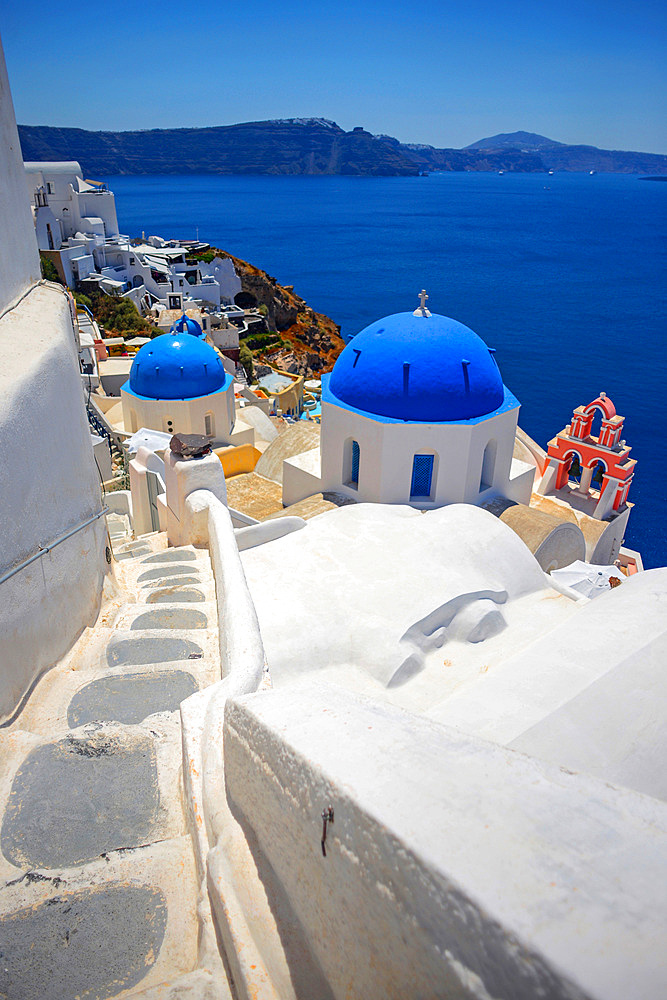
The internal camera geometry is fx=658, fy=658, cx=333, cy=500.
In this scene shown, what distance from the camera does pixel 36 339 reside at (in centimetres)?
501

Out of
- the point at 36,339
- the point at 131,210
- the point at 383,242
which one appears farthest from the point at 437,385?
the point at 131,210

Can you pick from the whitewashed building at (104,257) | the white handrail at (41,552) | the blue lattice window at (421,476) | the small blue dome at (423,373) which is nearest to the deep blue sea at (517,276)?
the whitewashed building at (104,257)

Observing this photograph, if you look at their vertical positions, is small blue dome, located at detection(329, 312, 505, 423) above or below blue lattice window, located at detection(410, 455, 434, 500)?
above

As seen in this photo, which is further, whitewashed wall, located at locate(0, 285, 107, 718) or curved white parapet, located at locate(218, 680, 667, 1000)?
whitewashed wall, located at locate(0, 285, 107, 718)

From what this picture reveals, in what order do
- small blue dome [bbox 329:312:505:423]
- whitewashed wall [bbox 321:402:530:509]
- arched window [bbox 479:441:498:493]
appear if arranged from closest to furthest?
1. small blue dome [bbox 329:312:505:423]
2. whitewashed wall [bbox 321:402:530:509]
3. arched window [bbox 479:441:498:493]

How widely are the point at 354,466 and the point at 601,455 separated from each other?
8.66 metres

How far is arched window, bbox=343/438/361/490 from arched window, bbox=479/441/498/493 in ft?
8.22

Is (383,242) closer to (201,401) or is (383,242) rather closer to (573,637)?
(201,401)

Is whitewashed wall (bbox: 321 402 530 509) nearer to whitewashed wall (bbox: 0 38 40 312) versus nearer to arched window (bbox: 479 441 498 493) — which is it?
arched window (bbox: 479 441 498 493)

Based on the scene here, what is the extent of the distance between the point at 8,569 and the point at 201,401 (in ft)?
50.8

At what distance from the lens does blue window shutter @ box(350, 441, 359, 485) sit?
43.2ft

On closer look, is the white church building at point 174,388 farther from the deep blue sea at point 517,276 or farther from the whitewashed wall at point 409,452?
the deep blue sea at point 517,276

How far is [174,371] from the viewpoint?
1870 cm

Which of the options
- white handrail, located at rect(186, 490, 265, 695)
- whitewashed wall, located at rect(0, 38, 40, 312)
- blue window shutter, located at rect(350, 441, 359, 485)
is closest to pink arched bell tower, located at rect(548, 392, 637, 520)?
blue window shutter, located at rect(350, 441, 359, 485)
